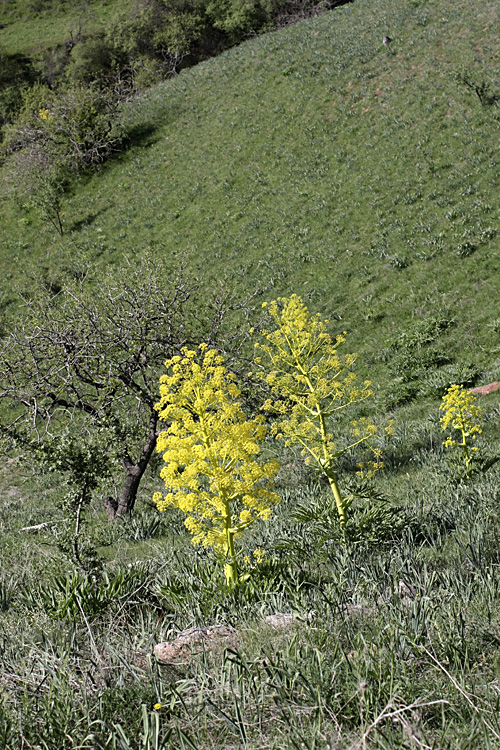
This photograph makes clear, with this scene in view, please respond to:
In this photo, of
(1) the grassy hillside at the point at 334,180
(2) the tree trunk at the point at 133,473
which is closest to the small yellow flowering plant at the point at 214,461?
(2) the tree trunk at the point at 133,473

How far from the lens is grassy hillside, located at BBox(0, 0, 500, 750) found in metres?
2.22

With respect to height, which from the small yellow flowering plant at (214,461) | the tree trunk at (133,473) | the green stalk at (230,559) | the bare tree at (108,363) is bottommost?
the tree trunk at (133,473)

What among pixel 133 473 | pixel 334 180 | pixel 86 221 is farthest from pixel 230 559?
pixel 86 221

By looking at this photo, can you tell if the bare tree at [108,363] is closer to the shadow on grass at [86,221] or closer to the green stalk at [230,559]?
the green stalk at [230,559]

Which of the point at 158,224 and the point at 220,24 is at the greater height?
the point at 220,24

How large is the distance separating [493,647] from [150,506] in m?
7.71

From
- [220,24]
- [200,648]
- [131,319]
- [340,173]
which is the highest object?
[220,24]

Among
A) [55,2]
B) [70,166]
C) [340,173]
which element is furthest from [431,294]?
[55,2]

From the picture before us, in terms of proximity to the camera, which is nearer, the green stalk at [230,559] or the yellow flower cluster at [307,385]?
the green stalk at [230,559]

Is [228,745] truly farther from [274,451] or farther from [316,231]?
[316,231]

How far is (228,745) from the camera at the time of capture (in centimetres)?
209

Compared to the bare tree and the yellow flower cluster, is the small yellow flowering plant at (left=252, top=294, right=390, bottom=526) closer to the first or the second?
the yellow flower cluster

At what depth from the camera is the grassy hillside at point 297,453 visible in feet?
7.29

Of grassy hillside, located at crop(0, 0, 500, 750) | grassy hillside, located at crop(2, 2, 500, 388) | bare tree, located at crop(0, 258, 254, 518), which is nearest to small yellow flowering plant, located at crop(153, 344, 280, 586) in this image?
grassy hillside, located at crop(0, 0, 500, 750)
